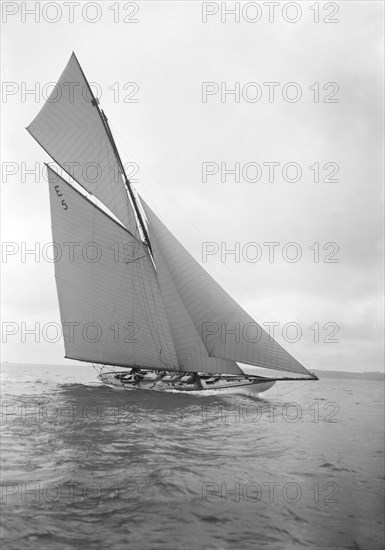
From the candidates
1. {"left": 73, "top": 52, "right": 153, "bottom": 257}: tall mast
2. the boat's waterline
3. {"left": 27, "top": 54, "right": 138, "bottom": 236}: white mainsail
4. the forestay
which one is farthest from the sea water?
{"left": 27, "top": 54, "right": 138, "bottom": 236}: white mainsail

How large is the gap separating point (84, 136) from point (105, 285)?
10190 mm

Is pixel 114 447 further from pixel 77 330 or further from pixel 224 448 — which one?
pixel 77 330

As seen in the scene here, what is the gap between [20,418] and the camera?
46.8 feet

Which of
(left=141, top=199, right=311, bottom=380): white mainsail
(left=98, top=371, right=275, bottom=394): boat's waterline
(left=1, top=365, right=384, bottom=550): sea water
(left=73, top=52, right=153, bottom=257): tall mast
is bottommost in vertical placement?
(left=98, top=371, right=275, bottom=394): boat's waterline

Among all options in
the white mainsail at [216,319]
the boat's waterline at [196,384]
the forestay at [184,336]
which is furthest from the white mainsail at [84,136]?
the boat's waterline at [196,384]

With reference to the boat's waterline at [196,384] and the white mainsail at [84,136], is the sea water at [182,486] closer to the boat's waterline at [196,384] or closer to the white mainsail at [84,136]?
the boat's waterline at [196,384]

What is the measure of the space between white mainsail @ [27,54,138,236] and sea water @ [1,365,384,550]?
16.4 metres

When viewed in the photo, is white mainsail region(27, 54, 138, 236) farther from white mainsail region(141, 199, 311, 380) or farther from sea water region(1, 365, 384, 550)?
sea water region(1, 365, 384, 550)

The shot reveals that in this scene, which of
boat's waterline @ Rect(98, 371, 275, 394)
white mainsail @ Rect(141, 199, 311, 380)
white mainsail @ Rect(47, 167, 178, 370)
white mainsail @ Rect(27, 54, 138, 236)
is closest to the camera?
white mainsail @ Rect(141, 199, 311, 380)

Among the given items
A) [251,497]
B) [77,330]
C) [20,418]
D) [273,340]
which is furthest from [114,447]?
[77,330]

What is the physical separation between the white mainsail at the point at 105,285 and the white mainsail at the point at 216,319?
1.64m

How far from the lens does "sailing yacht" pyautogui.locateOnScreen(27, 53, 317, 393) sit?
23812 mm

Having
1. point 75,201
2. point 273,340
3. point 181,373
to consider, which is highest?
point 75,201

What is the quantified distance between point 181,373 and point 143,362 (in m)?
2.55
